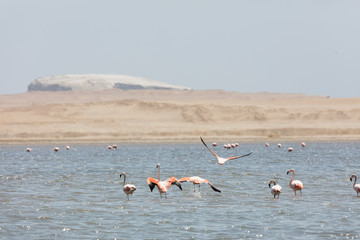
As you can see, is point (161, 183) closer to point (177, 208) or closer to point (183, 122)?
point (177, 208)

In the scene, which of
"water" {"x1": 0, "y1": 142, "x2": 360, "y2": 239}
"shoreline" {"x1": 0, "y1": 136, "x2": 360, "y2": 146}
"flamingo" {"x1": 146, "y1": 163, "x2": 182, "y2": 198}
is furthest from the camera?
"shoreline" {"x1": 0, "y1": 136, "x2": 360, "y2": 146}

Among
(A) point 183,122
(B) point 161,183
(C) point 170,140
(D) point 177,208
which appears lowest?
(D) point 177,208

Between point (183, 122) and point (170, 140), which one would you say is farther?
point (183, 122)

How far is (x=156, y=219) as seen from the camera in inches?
818

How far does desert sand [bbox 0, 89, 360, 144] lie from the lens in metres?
97.7

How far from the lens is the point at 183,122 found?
116812 millimetres

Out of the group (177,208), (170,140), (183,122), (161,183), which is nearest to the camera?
(177,208)

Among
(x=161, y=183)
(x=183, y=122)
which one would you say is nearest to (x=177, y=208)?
(x=161, y=183)

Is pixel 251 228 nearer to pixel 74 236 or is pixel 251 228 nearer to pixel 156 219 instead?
pixel 156 219

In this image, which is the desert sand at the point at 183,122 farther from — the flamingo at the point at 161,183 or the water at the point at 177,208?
the flamingo at the point at 161,183

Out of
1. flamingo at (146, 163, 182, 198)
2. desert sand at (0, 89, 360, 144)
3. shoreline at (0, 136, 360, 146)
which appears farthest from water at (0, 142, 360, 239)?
desert sand at (0, 89, 360, 144)

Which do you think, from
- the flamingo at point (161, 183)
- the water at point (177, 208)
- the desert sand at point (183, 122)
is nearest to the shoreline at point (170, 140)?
the desert sand at point (183, 122)

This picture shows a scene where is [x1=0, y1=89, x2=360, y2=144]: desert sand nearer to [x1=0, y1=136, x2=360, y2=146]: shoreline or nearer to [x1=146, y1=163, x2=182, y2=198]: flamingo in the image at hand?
[x1=0, y1=136, x2=360, y2=146]: shoreline

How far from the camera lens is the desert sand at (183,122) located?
320 ft
